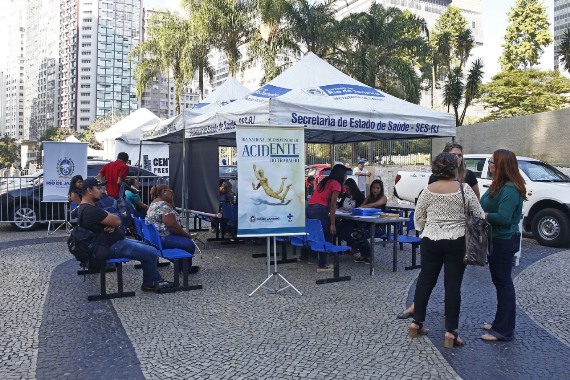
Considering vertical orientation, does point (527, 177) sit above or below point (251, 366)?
above

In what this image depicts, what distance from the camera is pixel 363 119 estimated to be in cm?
845

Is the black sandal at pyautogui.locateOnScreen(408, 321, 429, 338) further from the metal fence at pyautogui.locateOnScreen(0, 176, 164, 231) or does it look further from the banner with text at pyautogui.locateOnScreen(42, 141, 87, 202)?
the metal fence at pyautogui.locateOnScreen(0, 176, 164, 231)

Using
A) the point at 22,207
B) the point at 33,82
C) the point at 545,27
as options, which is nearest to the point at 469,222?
the point at 22,207

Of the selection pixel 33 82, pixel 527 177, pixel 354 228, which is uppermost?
pixel 33 82

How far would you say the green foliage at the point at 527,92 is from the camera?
3894 cm

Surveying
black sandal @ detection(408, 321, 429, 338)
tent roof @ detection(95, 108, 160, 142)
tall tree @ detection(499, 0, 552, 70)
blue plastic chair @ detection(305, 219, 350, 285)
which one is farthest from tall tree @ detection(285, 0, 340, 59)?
tall tree @ detection(499, 0, 552, 70)

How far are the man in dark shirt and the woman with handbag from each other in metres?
3.52

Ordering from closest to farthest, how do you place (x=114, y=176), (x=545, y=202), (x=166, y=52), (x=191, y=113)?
(x=191, y=113) → (x=114, y=176) → (x=545, y=202) → (x=166, y=52)

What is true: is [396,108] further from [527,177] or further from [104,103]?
[104,103]

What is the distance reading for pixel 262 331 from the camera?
5.25m

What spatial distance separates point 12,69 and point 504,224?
208172mm

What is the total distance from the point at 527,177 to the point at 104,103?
155727 mm

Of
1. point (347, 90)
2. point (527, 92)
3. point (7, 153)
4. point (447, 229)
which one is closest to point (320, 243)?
point (447, 229)

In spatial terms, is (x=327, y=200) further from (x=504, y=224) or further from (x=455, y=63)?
(x=455, y=63)
